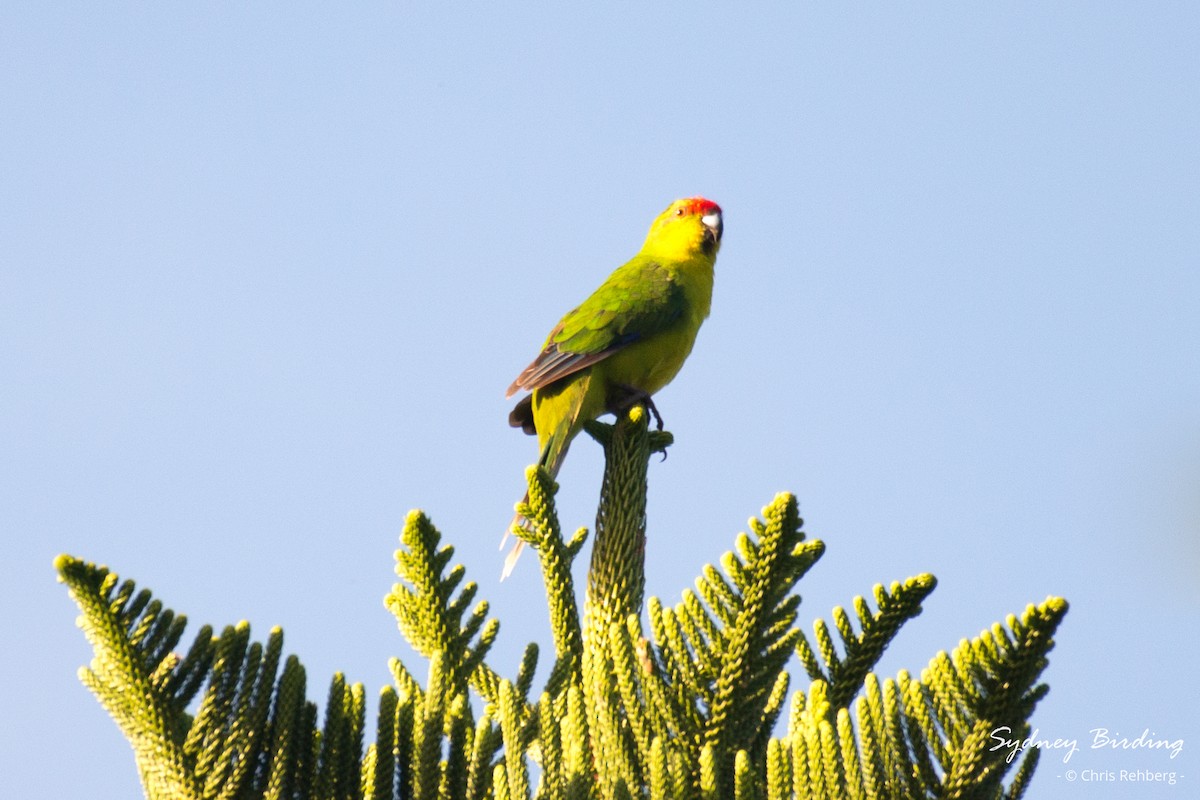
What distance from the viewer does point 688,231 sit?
6930 mm

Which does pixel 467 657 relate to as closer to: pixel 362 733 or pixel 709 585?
pixel 362 733

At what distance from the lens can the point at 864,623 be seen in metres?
2.00

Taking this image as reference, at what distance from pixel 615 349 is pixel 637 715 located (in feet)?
12.0

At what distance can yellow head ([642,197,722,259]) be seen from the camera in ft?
22.4

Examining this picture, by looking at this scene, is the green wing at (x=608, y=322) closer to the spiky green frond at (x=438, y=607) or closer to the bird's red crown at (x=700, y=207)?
the bird's red crown at (x=700, y=207)

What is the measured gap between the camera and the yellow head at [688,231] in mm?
6816

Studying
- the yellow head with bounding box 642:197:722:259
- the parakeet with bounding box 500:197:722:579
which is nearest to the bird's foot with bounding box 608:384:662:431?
the parakeet with bounding box 500:197:722:579

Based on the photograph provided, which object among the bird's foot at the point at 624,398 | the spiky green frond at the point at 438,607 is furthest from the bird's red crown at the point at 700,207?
the spiky green frond at the point at 438,607

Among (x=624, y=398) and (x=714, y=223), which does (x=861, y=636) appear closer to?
(x=624, y=398)

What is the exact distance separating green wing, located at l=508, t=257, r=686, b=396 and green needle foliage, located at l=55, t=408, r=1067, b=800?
321cm

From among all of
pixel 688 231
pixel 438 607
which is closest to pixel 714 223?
pixel 688 231

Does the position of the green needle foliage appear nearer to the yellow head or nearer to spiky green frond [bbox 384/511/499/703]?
Answer: spiky green frond [bbox 384/511/499/703]

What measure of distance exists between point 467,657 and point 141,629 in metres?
0.63

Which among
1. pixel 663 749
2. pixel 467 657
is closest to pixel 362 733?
pixel 467 657
